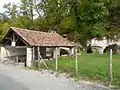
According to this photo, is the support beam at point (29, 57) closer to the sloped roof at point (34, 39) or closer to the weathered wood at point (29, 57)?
the weathered wood at point (29, 57)

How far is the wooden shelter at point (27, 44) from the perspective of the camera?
23156 millimetres

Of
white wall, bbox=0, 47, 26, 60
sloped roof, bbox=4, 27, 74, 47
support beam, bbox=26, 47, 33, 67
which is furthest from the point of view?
white wall, bbox=0, 47, 26, 60

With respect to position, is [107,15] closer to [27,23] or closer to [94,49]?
[94,49]

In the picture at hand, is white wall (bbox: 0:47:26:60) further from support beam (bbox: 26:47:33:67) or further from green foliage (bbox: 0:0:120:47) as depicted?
green foliage (bbox: 0:0:120:47)

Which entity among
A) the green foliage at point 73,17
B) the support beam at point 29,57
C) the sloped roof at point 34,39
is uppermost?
the green foliage at point 73,17

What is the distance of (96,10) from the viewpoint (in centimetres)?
3828

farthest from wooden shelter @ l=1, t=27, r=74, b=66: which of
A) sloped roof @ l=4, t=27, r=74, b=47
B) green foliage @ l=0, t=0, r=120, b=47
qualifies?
green foliage @ l=0, t=0, r=120, b=47

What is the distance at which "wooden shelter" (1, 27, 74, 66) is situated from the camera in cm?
2316

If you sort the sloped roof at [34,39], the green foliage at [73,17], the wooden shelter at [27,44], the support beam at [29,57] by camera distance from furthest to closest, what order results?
1. the green foliage at [73,17]
2. the sloped roof at [34,39]
3. the wooden shelter at [27,44]
4. the support beam at [29,57]

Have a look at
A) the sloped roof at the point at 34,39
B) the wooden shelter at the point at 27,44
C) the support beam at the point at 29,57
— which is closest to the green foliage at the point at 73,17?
the wooden shelter at the point at 27,44

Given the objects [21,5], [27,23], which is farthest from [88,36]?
[21,5]

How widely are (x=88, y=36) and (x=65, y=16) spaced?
6.32 metres

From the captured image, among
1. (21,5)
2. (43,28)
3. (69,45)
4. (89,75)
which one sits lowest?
(89,75)

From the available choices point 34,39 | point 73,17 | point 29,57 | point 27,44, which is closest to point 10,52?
point 34,39
